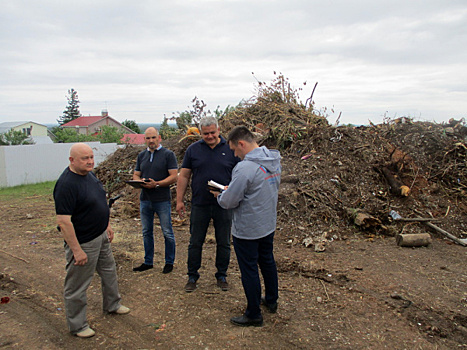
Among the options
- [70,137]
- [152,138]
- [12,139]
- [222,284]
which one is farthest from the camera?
Answer: [70,137]

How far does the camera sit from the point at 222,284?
4.03 metres

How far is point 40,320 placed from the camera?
11.1 feet

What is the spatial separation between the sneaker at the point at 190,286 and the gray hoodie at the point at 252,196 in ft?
3.90

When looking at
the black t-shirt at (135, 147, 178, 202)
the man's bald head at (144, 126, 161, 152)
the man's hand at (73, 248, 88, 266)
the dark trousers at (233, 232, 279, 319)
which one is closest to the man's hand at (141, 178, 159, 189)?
the black t-shirt at (135, 147, 178, 202)

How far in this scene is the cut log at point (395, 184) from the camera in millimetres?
6896

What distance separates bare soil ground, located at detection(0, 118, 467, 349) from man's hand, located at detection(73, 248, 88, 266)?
2.34 ft

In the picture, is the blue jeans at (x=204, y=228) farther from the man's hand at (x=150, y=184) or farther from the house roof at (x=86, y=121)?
the house roof at (x=86, y=121)

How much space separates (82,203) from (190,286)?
165 centimetres

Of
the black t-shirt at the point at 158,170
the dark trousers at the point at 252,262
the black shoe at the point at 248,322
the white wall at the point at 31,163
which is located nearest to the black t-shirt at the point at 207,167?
the black t-shirt at the point at 158,170

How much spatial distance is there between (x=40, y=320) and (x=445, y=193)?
7.52 m

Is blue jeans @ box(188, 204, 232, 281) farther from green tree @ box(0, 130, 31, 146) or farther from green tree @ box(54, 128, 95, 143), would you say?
green tree @ box(54, 128, 95, 143)

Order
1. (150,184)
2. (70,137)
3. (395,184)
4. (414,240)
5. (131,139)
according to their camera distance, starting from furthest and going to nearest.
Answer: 1. (131,139)
2. (70,137)
3. (395,184)
4. (414,240)
5. (150,184)

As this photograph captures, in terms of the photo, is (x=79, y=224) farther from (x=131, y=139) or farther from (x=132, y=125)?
(x=132, y=125)

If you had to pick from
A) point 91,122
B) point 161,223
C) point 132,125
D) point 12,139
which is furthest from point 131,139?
point 91,122
